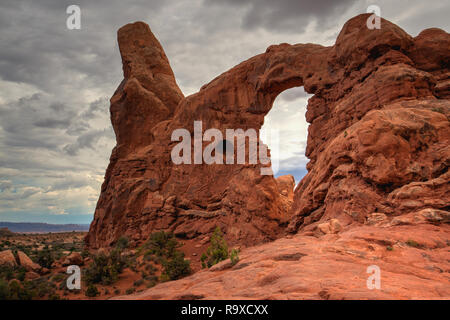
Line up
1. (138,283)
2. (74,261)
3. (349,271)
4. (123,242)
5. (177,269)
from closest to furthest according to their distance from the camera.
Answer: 1. (349,271)
2. (177,269)
3. (138,283)
4. (74,261)
5. (123,242)

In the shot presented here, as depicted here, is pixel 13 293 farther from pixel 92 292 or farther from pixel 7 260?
pixel 7 260

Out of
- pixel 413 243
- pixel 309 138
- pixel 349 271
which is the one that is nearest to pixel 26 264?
pixel 309 138

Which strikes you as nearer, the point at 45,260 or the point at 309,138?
the point at 309,138

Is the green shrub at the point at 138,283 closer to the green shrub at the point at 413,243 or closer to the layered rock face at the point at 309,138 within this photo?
the layered rock face at the point at 309,138

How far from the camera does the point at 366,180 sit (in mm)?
10719

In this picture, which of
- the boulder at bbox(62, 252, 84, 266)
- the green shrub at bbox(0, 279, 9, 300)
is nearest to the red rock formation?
the green shrub at bbox(0, 279, 9, 300)

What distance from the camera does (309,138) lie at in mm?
18438

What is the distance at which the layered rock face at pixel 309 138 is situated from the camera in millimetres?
10195

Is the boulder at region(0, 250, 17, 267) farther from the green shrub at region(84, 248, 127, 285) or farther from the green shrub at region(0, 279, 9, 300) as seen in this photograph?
the green shrub at region(0, 279, 9, 300)

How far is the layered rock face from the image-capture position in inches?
401

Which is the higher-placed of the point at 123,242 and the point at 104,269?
the point at 123,242

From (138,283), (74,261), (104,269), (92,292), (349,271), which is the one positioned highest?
(349,271)

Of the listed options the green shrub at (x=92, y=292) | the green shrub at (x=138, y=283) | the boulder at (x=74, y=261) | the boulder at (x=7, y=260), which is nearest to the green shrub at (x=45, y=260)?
the boulder at (x=74, y=261)
